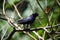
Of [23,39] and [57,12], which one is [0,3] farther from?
[57,12]

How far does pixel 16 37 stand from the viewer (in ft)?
10.9

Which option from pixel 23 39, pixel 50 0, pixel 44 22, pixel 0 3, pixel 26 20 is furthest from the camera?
pixel 0 3

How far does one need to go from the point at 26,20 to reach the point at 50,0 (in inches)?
39.1

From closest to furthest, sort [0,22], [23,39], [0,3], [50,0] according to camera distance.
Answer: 1. [0,22]
2. [50,0]
3. [23,39]
4. [0,3]

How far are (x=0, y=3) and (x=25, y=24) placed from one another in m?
1.60

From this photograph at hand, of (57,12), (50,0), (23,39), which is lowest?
(23,39)

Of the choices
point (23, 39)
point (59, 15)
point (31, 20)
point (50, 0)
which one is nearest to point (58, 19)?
point (59, 15)

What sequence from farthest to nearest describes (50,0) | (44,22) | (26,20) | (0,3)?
1. (0,3)
2. (50,0)
3. (44,22)
4. (26,20)

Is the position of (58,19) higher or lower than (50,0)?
lower

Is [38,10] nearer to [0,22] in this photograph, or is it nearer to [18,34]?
[0,22]

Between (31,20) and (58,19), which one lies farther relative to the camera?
(58,19)

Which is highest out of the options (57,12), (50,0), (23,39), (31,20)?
(31,20)

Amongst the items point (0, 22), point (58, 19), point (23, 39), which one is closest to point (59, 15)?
point (58, 19)

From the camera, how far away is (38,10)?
8.54ft
